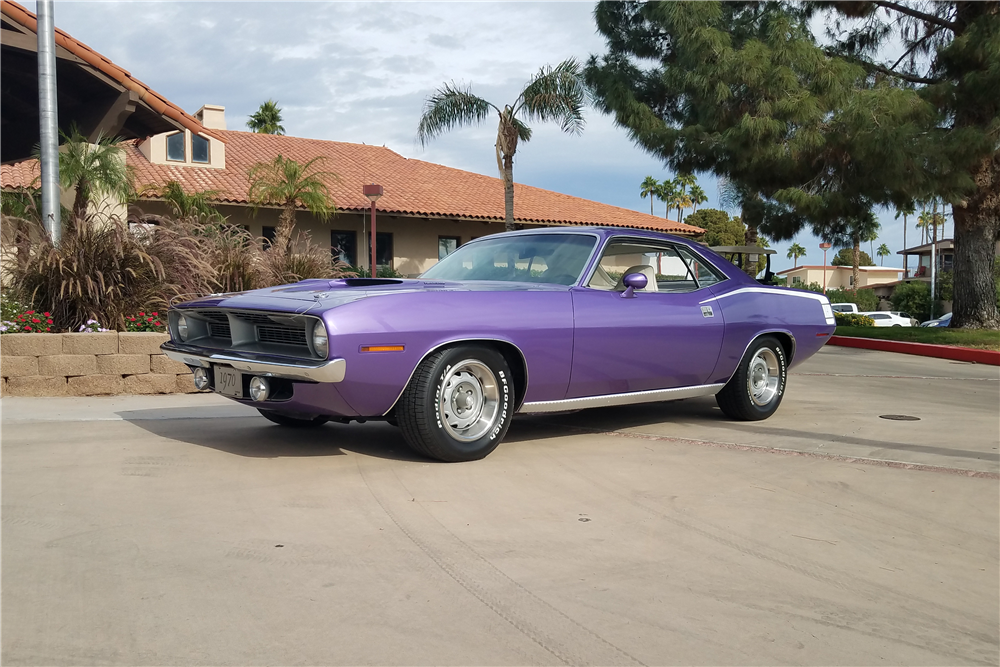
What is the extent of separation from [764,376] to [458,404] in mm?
3238

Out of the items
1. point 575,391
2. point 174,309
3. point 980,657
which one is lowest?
point 980,657

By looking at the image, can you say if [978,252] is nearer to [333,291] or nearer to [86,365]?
[333,291]

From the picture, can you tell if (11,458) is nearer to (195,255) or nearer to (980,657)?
(195,255)

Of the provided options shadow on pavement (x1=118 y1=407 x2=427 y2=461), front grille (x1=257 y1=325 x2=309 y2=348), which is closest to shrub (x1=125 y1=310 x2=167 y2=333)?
shadow on pavement (x1=118 y1=407 x2=427 y2=461)

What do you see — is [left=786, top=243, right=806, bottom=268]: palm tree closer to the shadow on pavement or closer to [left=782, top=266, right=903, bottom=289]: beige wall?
[left=782, top=266, right=903, bottom=289]: beige wall

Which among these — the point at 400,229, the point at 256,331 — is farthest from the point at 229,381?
the point at 400,229

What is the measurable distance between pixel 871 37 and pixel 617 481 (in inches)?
680

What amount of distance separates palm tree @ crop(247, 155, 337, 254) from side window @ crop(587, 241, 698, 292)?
50.2 ft

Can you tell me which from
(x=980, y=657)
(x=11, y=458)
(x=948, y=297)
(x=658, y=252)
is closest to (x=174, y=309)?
(x=11, y=458)

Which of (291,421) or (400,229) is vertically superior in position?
(400,229)

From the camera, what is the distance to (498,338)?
5297mm

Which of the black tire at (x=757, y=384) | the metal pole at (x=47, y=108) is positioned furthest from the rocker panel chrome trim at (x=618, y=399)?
the metal pole at (x=47, y=108)

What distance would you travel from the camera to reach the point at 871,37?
19.0m

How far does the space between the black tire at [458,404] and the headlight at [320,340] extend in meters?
0.54
